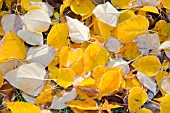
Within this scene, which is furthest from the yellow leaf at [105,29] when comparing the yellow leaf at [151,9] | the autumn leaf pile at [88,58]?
the yellow leaf at [151,9]

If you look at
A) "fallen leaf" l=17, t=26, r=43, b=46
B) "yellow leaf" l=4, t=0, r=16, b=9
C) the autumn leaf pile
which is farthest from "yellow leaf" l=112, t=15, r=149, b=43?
"yellow leaf" l=4, t=0, r=16, b=9

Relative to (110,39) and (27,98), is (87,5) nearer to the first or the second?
(110,39)

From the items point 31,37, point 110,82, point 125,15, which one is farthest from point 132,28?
point 31,37

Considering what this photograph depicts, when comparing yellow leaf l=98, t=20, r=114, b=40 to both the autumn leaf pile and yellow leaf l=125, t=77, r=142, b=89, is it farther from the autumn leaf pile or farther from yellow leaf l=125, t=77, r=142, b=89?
yellow leaf l=125, t=77, r=142, b=89

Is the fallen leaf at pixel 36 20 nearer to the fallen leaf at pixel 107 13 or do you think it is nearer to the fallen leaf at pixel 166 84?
the fallen leaf at pixel 107 13

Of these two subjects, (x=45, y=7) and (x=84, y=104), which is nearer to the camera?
(x=84, y=104)

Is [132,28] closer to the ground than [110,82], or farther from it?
farther from it

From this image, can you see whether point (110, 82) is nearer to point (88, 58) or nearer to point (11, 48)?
point (88, 58)

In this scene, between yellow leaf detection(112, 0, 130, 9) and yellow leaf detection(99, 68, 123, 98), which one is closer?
yellow leaf detection(99, 68, 123, 98)
